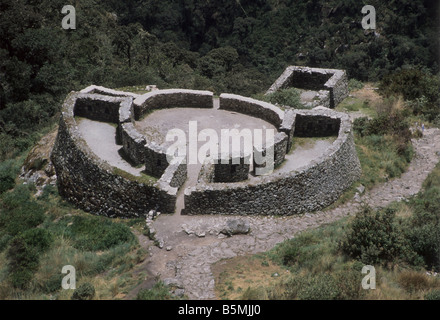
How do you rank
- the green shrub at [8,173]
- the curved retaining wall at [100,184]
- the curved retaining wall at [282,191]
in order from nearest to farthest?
the curved retaining wall at [282,191] → the curved retaining wall at [100,184] → the green shrub at [8,173]

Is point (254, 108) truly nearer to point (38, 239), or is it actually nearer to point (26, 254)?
point (38, 239)

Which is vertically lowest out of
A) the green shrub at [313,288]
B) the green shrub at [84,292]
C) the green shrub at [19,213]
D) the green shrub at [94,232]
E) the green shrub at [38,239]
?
the green shrub at [19,213]

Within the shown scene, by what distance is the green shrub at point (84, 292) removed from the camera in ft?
42.2

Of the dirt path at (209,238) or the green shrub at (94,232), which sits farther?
the green shrub at (94,232)

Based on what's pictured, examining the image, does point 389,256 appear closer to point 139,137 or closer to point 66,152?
point 139,137

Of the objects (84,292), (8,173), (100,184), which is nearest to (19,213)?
(100,184)

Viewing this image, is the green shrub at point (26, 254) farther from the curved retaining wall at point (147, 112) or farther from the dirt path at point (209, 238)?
the curved retaining wall at point (147, 112)

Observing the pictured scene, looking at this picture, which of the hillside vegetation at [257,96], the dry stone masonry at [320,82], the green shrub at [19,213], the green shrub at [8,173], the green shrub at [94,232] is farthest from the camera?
the dry stone masonry at [320,82]

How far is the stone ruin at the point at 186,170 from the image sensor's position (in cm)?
1767

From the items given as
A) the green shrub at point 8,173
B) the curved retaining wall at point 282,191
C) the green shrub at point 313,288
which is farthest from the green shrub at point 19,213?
the green shrub at point 313,288

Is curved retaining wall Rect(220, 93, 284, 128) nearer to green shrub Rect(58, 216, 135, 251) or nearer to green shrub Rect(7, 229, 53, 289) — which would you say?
green shrub Rect(58, 216, 135, 251)

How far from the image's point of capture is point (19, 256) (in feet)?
51.1

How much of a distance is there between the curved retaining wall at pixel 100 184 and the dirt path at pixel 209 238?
958mm

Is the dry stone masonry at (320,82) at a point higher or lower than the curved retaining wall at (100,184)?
higher
